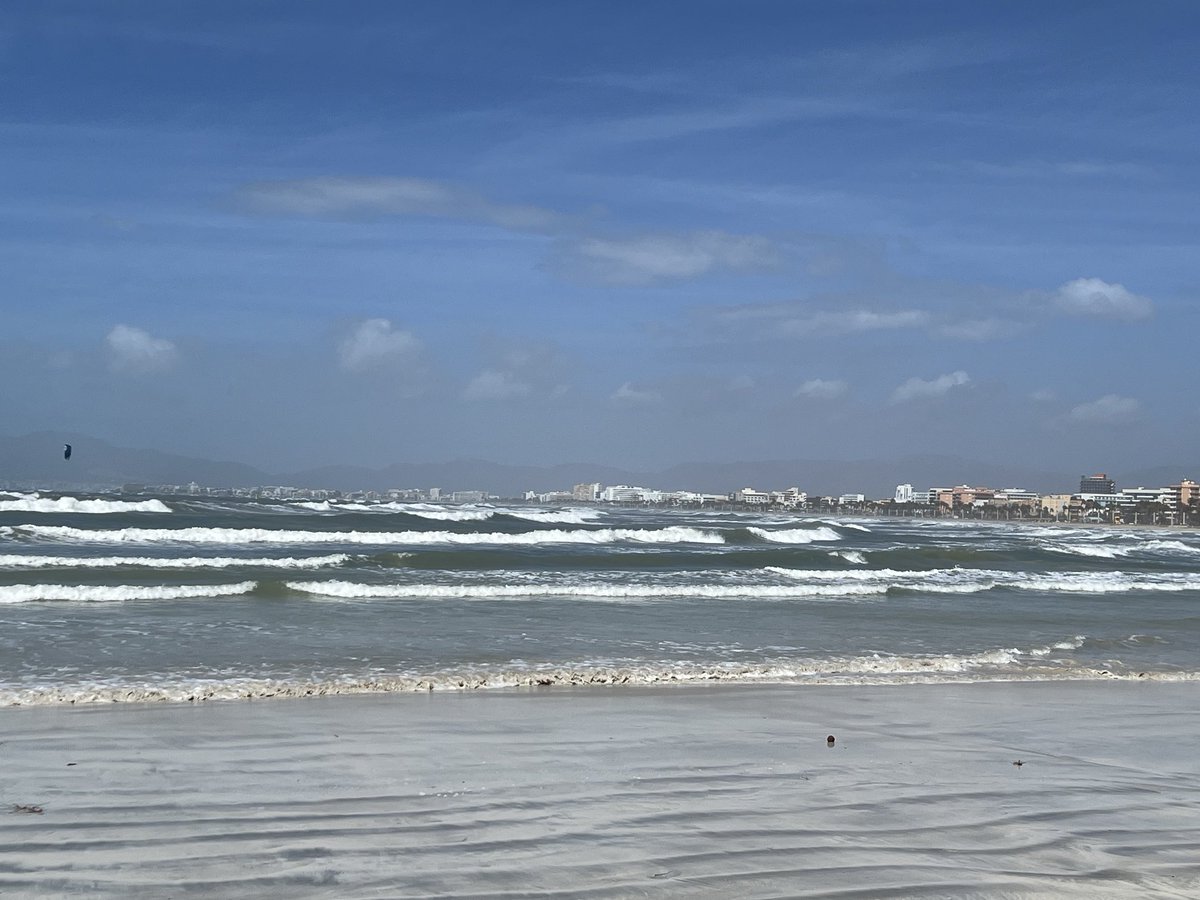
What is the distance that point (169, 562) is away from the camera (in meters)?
24.2

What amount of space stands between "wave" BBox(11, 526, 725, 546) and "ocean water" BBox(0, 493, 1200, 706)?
0.87 feet

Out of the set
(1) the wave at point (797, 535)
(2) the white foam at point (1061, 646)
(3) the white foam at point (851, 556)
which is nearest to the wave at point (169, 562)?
(3) the white foam at point (851, 556)

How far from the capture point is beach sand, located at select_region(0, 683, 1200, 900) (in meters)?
4.50

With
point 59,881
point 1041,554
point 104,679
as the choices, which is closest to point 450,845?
point 59,881

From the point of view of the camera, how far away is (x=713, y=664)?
41.1ft

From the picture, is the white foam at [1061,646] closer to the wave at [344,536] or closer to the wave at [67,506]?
the wave at [344,536]

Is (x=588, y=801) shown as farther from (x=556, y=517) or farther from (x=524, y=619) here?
(x=556, y=517)

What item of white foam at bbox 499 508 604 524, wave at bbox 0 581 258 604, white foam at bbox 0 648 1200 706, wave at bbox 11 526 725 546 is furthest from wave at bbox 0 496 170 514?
white foam at bbox 0 648 1200 706

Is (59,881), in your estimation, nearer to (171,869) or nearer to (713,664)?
(171,869)

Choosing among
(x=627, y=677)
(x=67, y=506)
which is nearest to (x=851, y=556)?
(x=627, y=677)

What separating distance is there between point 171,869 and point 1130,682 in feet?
37.1

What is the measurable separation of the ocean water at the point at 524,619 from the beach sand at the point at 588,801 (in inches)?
79.3

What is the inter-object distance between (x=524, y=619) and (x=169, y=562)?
11827mm

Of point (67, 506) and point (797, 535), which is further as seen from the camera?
point (797, 535)
